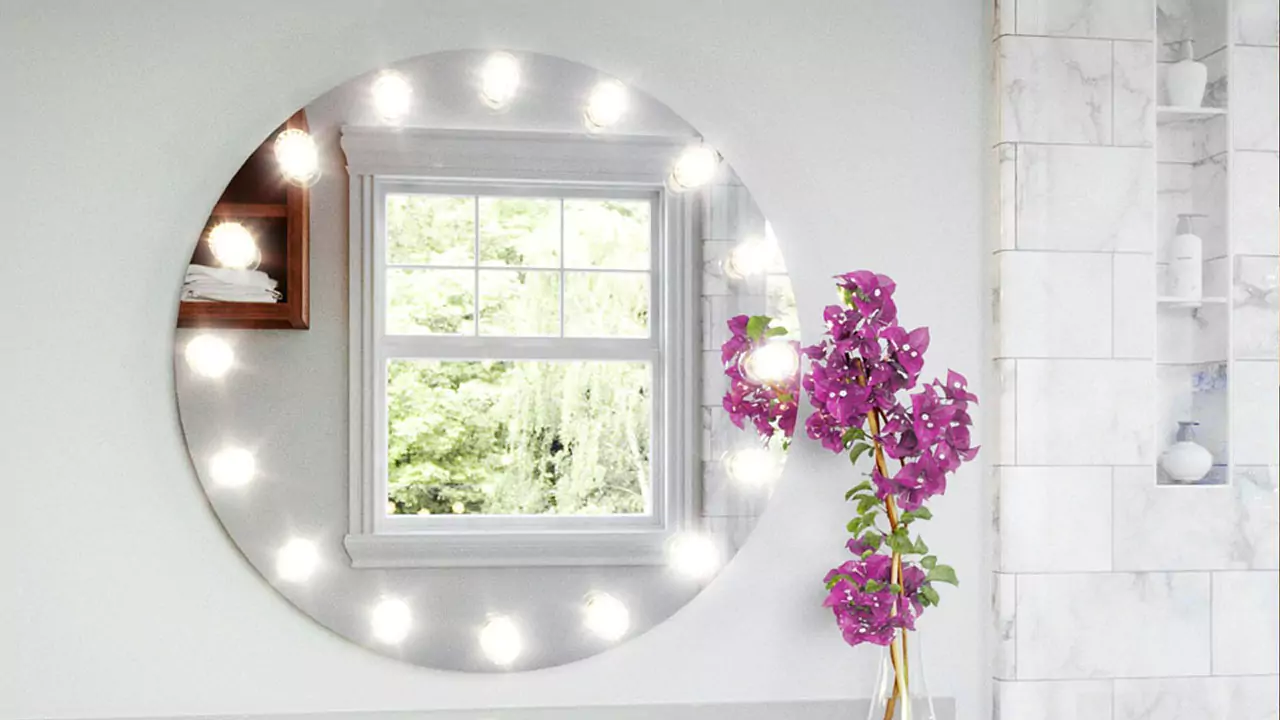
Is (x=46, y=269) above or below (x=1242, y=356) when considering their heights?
above

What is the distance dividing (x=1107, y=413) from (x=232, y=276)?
1.48 m

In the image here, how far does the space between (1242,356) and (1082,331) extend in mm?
309

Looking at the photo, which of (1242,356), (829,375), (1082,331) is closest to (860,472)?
(829,375)

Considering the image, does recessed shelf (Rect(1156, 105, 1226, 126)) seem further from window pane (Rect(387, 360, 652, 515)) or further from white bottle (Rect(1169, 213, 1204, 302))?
window pane (Rect(387, 360, 652, 515))

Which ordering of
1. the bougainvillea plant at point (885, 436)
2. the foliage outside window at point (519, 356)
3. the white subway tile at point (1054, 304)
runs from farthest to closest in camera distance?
the white subway tile at point (1054, 304), the foliage outside window at point (519, 356), the bougainvillea plant at point (885, 436)

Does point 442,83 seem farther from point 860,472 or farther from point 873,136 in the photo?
point 860,472

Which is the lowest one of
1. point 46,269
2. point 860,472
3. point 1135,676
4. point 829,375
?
point 1135,676

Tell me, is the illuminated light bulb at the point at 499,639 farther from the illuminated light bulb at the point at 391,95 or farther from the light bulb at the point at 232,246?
the illuminated light bulb at the point at 391,95

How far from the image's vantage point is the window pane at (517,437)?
1.81 m

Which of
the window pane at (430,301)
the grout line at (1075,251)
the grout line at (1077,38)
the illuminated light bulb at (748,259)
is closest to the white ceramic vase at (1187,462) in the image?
the grout line at (1075,251)

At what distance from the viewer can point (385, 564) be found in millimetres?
1808

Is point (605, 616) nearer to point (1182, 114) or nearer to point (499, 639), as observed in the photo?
point (499, 639)

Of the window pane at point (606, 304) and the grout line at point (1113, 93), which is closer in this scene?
the window pane at point (606, 304)

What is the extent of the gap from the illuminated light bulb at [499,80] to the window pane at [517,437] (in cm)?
44
